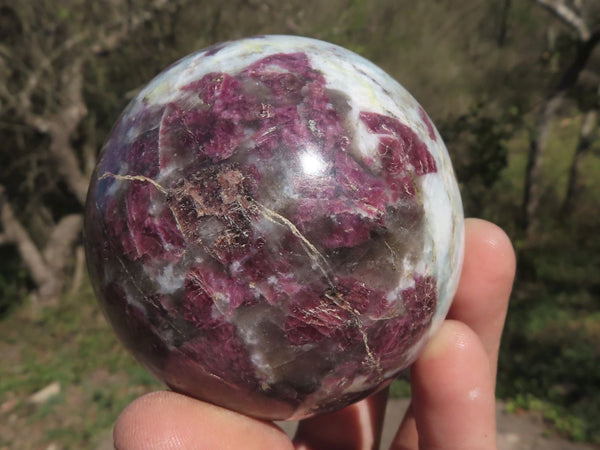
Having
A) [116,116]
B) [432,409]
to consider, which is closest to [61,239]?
[116,116]

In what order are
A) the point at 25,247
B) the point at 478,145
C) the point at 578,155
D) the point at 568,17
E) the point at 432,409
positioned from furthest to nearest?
the point at 578,155 → the point at 25,247 → the point at 568,17 → the point at 478,145 → the point at 432,409

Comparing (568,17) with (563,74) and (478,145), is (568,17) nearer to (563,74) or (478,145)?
(563,74)

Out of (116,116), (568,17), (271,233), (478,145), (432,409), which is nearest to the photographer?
(271,233)

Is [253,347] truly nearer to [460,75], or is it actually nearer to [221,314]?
[221,314]

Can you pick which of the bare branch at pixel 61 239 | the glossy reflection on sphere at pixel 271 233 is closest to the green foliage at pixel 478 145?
the glossy reflection on sphere at pixel 271 233

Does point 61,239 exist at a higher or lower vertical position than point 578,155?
higher

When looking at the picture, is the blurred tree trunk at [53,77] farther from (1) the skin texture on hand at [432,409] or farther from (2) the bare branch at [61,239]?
(1) the skin texture on hand at [432,409]
